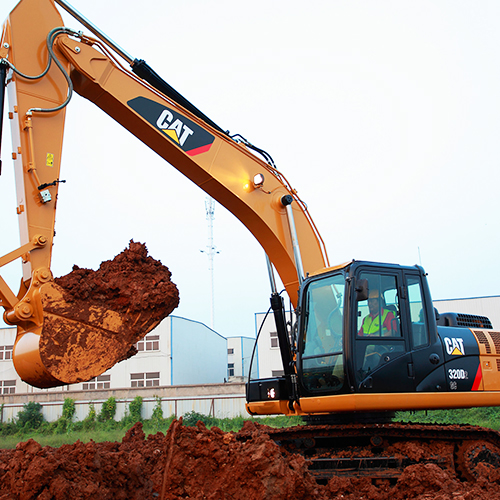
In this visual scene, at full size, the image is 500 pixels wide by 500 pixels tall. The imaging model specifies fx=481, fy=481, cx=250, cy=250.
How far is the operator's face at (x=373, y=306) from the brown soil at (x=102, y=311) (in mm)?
2270

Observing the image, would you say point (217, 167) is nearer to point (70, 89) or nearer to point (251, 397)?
point (70, 89)

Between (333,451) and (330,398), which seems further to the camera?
(333,451)

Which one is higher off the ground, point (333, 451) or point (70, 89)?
point (70, 89)

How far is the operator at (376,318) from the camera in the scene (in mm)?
5488

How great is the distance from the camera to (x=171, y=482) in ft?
14.1

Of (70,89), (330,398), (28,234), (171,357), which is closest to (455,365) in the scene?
(330,398)

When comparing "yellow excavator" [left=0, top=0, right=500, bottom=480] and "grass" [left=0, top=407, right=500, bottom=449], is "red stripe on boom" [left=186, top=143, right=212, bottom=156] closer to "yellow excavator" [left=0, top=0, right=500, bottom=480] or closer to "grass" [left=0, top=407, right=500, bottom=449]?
"yellow excavator" [left=0, top=0, right=500, bottom=480]

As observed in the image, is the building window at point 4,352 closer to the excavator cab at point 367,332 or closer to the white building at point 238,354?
the white building at point 238,354

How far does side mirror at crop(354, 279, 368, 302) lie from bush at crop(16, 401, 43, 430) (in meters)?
20.6

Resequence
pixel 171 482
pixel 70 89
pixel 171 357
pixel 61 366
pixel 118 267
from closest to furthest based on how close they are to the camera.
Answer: pixel 61 366
pixel 171 482
pixel 118 267
pixel 70 89
pixel 171 357

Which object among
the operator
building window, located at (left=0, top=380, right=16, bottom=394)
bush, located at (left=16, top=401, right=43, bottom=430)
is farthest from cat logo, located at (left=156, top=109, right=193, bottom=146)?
building window, located at (left=0, top=380, right=16, bottom=394)

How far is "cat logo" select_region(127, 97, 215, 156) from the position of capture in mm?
5770

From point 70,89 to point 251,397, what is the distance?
4.35 metres

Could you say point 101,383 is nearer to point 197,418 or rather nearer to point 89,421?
point 89,421
